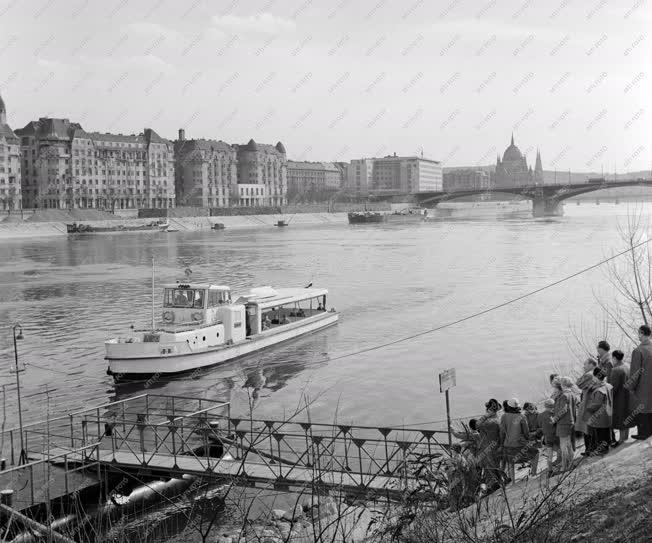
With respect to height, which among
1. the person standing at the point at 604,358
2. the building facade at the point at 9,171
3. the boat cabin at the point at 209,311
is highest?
the building facade at the point at 9,171

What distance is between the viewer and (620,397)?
38.0 ft


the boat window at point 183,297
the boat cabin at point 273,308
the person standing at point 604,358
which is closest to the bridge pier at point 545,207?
the boat cabin at point 273,308

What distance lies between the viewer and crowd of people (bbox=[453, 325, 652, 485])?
10711 mm

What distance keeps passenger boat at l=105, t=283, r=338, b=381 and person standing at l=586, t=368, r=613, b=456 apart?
17.3 meters

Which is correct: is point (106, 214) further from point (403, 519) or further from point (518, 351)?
point (403, 519)

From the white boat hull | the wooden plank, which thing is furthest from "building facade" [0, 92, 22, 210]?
the wooden plank

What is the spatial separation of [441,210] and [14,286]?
152 m

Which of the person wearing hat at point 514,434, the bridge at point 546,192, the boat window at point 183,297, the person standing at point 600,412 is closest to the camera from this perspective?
the person wearing hat at point 514,434

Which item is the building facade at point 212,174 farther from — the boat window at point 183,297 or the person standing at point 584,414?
the person standing at point 584,414

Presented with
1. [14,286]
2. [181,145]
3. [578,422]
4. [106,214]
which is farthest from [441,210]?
[578,422]

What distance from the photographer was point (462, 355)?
2817cm

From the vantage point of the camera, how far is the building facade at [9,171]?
12775 cm

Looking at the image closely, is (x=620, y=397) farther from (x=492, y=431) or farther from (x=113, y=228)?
(x=113, y=228)

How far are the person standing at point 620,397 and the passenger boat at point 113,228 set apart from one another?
110519 millimetres
